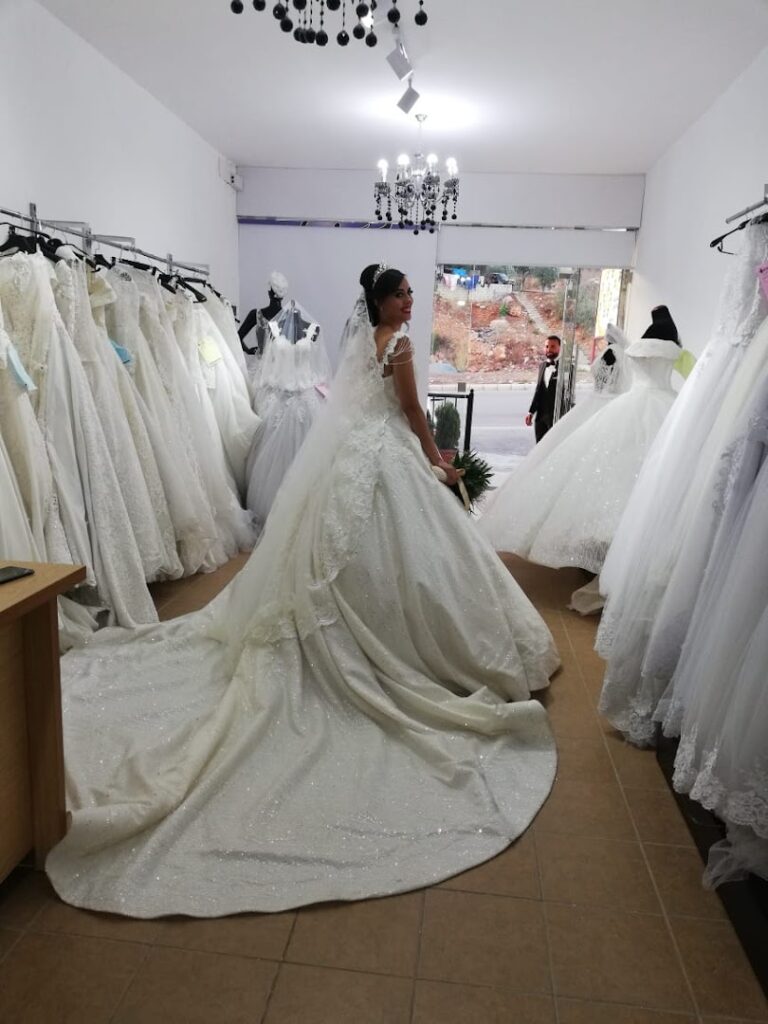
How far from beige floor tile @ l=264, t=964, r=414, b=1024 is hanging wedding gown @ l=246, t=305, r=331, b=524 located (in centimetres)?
362

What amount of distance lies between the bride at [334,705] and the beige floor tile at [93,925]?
0.09 feet

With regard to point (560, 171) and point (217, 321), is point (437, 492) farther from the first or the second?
point (560, 171)

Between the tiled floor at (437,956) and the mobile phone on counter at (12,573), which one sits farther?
the mobile phone on counter at (12,573)

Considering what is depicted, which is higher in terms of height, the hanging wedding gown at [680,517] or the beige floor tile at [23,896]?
the hanging wedding gown at [680,517]

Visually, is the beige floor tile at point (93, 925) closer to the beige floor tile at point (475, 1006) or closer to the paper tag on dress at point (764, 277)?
the beige floor tile at point (475, 1006)

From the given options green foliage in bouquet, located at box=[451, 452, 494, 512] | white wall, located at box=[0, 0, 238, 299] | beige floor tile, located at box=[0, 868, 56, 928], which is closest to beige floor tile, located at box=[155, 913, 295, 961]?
beige floor tile, located at box=[0, 868, 56, 928]

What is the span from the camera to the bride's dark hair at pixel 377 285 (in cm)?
270

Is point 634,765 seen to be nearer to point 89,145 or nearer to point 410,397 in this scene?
point 410,397

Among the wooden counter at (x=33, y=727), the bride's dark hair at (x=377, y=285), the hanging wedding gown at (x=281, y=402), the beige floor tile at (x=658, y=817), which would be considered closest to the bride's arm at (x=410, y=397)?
the bride's dark hair at (x=377, y=285)

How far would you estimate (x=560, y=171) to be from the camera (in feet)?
20.4

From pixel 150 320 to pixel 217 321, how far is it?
1.14 m

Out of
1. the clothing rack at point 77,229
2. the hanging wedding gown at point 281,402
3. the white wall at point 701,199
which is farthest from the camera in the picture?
the hanging wedding gown at point 281,402

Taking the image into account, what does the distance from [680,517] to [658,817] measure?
3.14ft

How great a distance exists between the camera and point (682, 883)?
1.86m
